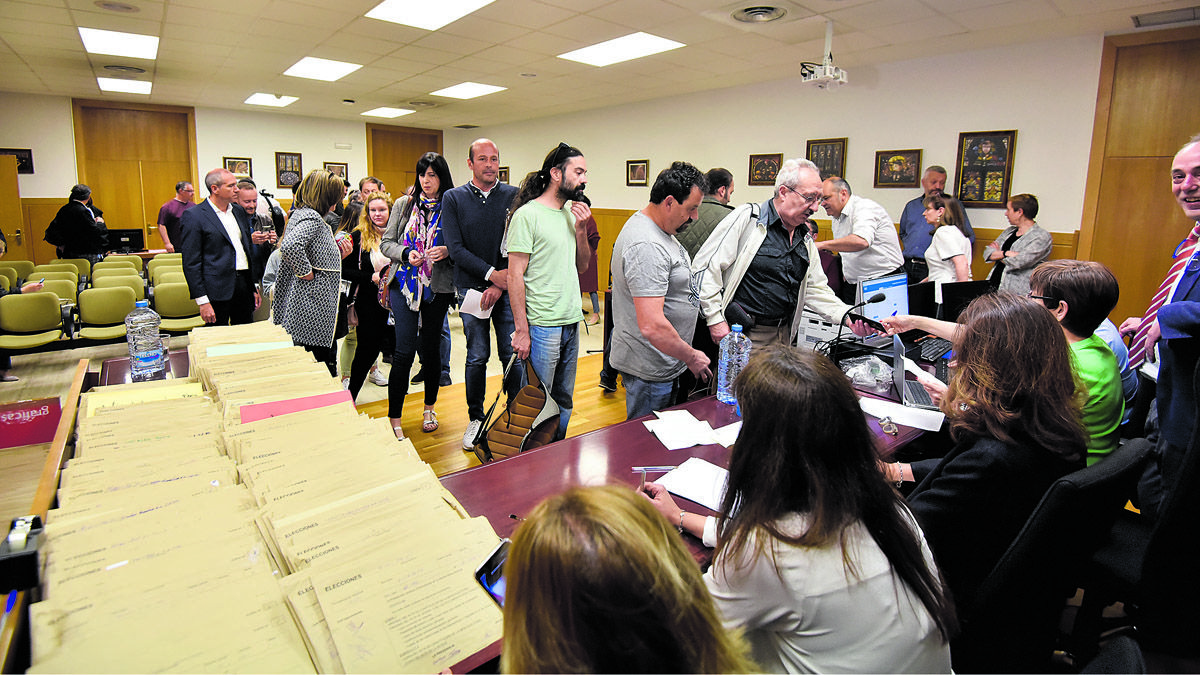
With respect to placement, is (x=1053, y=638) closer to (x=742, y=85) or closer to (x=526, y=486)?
(x=526, y=486)

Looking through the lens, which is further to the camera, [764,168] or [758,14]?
[764,168]

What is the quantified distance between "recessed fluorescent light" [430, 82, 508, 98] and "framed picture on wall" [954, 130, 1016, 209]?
522 cm

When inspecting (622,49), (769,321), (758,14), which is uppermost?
(622,49)

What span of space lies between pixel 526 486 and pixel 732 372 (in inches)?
45.3

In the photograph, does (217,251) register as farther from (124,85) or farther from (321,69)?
(124,85)

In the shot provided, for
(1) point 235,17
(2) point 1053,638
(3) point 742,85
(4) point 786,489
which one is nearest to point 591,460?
(4) point 786,489

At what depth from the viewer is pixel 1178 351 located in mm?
2037

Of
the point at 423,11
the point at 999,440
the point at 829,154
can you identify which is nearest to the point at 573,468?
the point at 999,440

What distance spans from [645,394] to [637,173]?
275 inches

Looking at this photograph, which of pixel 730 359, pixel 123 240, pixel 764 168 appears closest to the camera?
pixel 730 359

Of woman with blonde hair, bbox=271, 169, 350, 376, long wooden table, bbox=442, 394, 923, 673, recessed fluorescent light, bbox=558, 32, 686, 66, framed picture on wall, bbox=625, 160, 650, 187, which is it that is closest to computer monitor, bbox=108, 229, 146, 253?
recessed fluorescent light, bbox=558, 32, 686, 66

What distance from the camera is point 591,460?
5.60 feet

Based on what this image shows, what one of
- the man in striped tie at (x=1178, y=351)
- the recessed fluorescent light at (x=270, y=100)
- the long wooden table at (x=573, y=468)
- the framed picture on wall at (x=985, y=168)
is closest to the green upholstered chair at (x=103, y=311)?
the recessed fluorescent light at (x=270, y=100)

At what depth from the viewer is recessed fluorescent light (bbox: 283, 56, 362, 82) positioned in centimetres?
658
